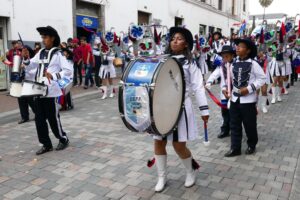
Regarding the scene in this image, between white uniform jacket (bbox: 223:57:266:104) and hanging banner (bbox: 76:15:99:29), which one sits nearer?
white uniform jacket (bbox: 223:57:266:104)

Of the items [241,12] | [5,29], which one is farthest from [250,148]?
[241,12]

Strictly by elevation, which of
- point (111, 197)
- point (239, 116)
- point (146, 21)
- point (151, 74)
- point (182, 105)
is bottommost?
point (111, 197)

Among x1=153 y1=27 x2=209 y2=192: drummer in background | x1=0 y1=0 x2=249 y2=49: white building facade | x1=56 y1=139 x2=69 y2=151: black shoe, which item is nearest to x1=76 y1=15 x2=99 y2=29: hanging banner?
x1=0 y1=0 x2=249 y2=49: white building facade

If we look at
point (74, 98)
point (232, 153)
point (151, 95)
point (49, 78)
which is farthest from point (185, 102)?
point (74, 98)

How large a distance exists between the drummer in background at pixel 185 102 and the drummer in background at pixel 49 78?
78.8 inches

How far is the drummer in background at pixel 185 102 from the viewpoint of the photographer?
3637mm

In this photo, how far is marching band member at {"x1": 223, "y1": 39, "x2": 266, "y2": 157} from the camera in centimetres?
479

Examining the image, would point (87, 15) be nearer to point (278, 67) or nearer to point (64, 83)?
point (278, 67)

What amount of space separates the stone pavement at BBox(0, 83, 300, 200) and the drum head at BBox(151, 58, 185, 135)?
88cm

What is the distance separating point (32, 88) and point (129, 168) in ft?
5.74

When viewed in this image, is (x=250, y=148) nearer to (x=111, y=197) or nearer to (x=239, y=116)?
(x=239, y=116)

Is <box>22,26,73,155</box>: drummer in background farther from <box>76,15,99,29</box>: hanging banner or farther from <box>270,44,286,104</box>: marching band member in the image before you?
<box>76,15,99,29</box>: hanging banner

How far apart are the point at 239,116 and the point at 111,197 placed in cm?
229

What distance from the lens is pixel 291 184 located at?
3980 mm
